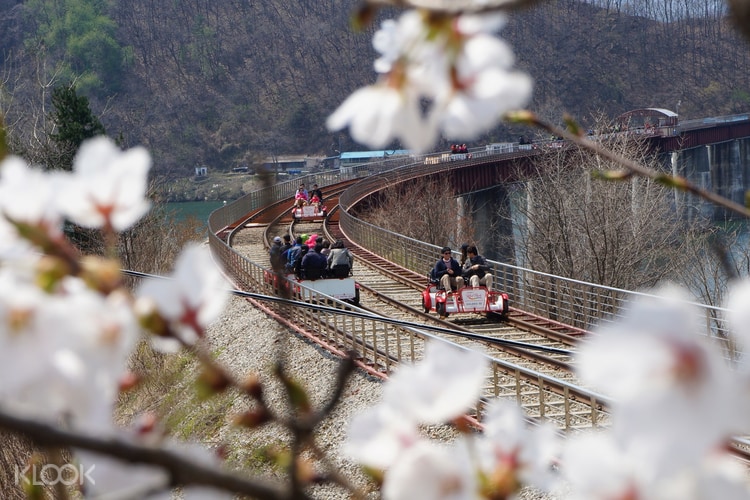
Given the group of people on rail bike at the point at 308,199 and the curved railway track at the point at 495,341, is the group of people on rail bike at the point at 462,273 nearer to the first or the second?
the curved railway track at the point at 495,341

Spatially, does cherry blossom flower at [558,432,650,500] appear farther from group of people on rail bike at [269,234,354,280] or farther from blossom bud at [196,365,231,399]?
group of people on rail bike at [269,234,354,280]

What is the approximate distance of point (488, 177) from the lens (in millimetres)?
57594

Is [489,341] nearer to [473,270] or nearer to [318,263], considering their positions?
[473,270]

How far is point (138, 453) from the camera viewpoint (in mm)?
792

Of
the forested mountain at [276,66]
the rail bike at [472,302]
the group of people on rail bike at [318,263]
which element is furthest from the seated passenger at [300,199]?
the forested mountain at [276,66]

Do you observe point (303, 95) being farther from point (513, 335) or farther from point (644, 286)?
point (513, 335)

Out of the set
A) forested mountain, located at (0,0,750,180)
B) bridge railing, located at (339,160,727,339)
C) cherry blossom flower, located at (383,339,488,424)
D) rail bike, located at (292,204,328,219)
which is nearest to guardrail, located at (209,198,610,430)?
bridge railing, located at (339,160,727,339)

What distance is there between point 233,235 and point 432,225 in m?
13.5

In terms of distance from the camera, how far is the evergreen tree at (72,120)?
41.7m

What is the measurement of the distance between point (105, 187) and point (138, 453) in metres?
0.32

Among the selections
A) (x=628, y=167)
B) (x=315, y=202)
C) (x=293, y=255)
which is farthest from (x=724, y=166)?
(x=628, y=167)

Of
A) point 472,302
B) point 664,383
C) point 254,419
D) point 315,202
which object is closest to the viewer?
point 664,383

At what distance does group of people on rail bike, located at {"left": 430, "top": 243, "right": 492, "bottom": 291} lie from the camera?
19.1 meters

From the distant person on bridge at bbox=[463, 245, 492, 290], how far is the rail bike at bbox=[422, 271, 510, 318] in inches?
11.5
